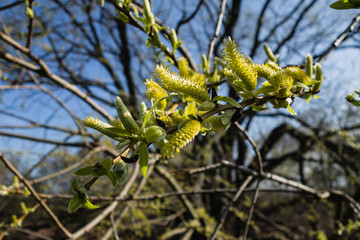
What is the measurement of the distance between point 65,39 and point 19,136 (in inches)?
114

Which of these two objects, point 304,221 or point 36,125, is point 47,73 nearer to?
point 36,125

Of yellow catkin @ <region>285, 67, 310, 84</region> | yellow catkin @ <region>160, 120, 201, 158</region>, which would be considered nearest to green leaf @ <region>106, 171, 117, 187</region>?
yellow catkin @ <region>160, 120, 201, 158</region>

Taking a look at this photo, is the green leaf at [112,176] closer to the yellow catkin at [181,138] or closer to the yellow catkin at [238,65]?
the yellow catkin at [181,138]

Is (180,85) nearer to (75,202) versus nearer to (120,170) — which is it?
(120,170)

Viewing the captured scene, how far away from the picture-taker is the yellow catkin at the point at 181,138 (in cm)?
40

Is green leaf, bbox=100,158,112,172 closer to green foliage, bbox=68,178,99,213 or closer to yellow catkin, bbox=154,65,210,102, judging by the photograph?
green foliage, bbox=68,178,99,213

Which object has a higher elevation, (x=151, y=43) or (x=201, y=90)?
(x=151, y=43)

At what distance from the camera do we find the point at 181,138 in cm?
40

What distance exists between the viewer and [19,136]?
208 cm

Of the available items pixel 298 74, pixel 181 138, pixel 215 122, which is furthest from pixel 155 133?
pixel 298 74

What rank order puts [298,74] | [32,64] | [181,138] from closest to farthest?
[181,138]
[298,74]
[32,64]

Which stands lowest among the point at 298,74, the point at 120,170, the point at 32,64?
the point at 298,74

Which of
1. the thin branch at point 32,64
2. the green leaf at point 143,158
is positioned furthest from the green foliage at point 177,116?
the thin branch at point 32,64

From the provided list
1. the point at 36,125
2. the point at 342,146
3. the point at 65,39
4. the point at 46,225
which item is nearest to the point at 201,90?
the point at 36,125
